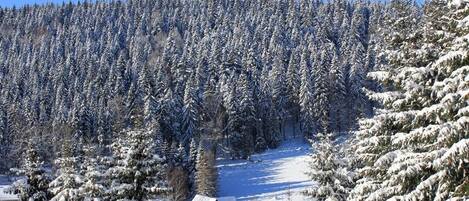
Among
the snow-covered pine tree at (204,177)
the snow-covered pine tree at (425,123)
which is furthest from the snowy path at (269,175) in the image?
the snow-covered pine tree at (425,123)

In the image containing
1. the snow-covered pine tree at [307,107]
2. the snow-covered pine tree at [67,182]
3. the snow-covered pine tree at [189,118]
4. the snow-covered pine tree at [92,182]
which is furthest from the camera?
the snow-covered pine tree at [307,107]

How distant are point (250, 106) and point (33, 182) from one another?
79.4m

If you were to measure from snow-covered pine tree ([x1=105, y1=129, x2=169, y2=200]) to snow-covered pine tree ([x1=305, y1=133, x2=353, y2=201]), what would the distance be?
8.37 meters

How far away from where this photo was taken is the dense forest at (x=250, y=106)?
42.8 feet

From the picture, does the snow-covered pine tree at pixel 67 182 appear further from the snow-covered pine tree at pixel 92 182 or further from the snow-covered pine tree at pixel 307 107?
the snow-covered pine tree at pixel 307 107

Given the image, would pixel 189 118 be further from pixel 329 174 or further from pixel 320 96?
pixel 329 174

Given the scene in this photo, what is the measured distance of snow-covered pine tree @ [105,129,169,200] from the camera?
69.6ft

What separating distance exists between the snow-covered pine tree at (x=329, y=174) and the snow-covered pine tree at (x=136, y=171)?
837cm

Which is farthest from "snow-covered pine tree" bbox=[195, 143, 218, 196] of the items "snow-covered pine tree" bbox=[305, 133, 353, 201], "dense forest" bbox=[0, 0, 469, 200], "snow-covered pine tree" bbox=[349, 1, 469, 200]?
"snow-covered pine tree" bbox=[349, 1, 469, 200]

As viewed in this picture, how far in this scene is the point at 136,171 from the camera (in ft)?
69.6

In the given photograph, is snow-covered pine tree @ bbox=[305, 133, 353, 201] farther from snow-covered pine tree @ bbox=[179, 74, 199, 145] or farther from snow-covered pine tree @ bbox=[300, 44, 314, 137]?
snow-covered pine tree @ bbox=[300, 44, 314, 137]

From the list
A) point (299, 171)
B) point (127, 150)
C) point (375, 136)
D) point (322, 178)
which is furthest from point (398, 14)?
point (299, 171)

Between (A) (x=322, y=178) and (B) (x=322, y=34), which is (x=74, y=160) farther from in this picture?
(B) (x=322, y=34)

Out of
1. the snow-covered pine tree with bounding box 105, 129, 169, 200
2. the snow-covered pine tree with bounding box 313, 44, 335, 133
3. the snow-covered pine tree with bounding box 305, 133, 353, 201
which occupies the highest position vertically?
the snow-covered pine tree with bounding box 313, 44, 335, 133
